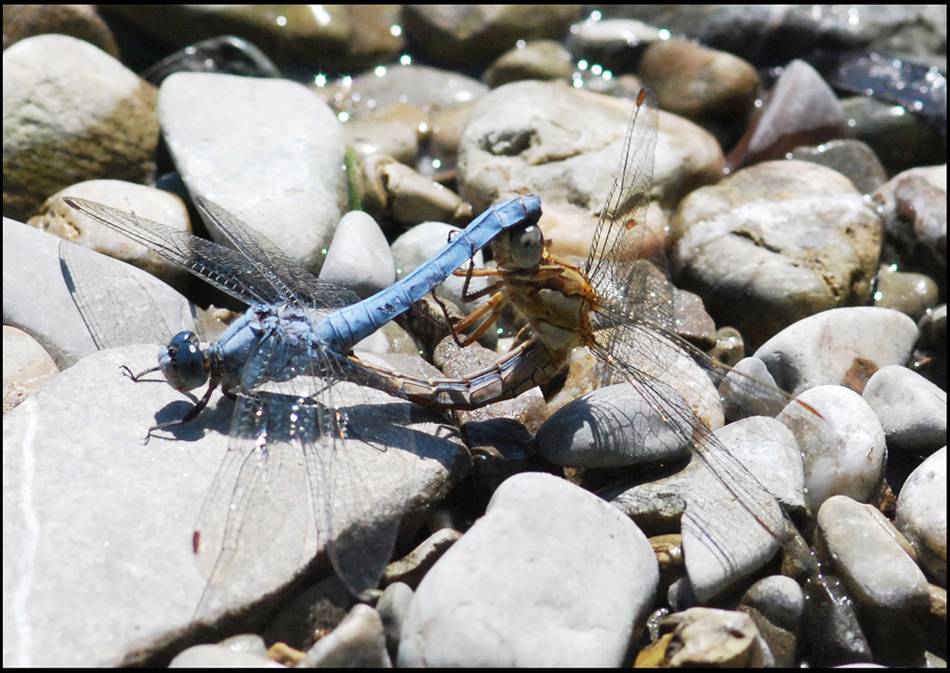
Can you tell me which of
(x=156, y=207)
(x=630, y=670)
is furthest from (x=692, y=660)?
(x=156, y=207)

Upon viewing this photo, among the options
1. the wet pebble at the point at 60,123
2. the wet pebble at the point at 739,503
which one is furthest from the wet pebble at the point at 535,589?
the wet pebble at the point at 60,123

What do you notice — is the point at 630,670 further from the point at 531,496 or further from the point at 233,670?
the point at 233,670

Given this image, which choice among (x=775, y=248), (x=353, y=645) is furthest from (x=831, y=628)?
(x=775, y=248)

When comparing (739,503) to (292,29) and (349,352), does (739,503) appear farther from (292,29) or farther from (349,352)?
(292,29)

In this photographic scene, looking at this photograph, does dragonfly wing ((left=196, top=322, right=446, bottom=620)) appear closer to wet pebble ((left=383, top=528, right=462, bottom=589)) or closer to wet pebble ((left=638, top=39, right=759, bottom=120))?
wet pebble ((left=383, top=528, right=462, bottom=589))

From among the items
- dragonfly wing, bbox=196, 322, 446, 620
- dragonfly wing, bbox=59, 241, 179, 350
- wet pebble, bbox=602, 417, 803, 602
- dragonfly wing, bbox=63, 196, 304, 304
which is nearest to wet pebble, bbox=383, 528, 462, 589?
dragonfly wing, bbox=196, 322, 446, 620

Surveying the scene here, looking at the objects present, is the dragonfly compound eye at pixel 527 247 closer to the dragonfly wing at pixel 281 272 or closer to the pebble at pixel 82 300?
the dragonfly wing at pixel 281 272
